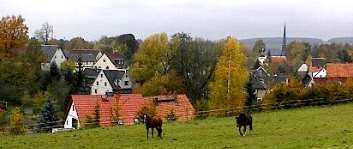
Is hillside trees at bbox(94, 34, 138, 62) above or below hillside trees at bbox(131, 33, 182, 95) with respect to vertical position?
above

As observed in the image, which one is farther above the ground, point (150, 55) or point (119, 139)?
point (150, 55)

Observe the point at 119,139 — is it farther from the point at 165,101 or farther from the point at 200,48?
the point at 200,48

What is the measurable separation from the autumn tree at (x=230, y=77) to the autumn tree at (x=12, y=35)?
104 ft

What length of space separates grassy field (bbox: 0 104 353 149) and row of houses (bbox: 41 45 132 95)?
2374 inches

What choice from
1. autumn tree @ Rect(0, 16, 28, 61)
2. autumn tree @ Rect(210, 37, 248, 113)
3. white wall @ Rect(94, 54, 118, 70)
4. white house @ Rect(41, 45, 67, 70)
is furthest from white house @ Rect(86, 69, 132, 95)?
autumn tree @ Rect(210, 37, 248, 113)

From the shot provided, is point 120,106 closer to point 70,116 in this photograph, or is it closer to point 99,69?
point 70,116

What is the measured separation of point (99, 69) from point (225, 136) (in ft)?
286

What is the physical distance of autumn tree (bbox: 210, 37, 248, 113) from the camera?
229 ft

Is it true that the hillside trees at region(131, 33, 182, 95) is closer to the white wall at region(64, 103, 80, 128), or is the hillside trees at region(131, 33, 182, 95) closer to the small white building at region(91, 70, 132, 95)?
the small white building at region(91, 70, 132, 95)

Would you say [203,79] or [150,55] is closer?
[203,79]

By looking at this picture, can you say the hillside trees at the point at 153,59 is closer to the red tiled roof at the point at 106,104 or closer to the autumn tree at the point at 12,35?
the autumn tree at the point at 12,35

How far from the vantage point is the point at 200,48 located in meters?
82.8

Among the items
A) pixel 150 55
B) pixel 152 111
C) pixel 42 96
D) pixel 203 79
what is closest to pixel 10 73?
pixel 42 96

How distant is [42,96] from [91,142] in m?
51.9
